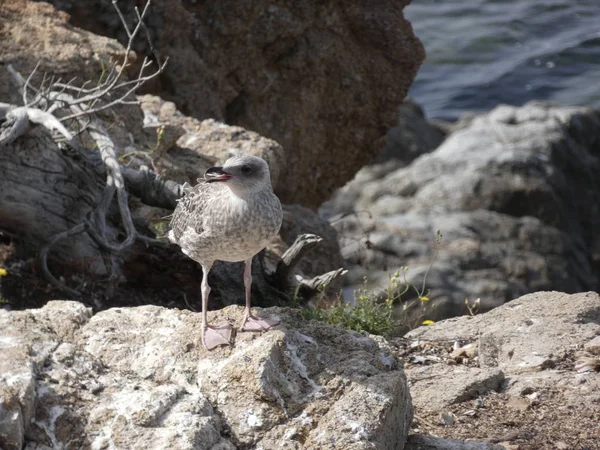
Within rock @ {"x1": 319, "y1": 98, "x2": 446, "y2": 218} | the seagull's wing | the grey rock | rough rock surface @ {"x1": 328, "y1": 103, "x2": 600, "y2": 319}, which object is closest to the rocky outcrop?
the grey rock

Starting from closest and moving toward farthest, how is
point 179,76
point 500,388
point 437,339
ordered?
point 500,388
point 437,339
point 179,76

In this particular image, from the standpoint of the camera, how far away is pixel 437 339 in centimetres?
618

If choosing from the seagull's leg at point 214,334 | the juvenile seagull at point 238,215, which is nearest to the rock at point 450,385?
the juvenile seagull at point 238,215

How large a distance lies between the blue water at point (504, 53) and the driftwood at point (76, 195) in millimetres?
16060

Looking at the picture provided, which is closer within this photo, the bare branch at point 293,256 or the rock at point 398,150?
the bare branch at point 293,256

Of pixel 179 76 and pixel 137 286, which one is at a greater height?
pixel 179 76

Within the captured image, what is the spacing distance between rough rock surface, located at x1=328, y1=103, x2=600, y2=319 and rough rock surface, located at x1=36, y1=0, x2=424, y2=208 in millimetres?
2951

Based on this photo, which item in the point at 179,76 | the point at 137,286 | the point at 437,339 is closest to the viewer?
the point at 437,339

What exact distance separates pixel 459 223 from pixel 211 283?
366 inches

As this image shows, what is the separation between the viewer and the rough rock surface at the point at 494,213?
46.8 ft

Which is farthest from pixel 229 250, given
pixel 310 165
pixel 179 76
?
pixel 310 165

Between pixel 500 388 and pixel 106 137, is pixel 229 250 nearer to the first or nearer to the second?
pixel 500 388

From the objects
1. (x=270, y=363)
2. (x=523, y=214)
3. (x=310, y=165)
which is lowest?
(x=523, y=214)

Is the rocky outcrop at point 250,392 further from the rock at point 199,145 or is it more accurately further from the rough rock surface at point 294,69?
the rough rock surface at point 294,69
